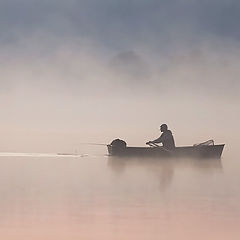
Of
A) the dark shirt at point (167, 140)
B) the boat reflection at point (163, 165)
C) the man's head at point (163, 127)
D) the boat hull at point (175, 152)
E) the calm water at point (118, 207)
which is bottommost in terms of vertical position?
the calm water at point (118, 207)

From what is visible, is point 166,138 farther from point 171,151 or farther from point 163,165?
point 163,165

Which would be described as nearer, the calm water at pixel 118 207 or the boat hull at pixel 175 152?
the calm water at pixel 118 207

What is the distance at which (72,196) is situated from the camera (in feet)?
14.4

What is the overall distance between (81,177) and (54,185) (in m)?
0.88

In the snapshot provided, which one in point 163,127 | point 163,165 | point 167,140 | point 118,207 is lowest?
point 118,207

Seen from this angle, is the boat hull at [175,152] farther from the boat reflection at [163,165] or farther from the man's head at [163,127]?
the man's head at [163,127]

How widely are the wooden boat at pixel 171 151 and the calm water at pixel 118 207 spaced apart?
3.15m

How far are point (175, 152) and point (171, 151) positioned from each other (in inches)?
3.7

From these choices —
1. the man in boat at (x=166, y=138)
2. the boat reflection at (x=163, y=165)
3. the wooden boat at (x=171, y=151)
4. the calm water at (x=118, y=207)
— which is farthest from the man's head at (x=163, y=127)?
the calm water at (x=118, y=207)

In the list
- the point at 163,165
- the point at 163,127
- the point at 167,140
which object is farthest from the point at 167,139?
the point at 163,165

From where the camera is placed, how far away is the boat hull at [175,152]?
9.23 meters

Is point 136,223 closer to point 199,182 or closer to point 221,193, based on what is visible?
point 221,193

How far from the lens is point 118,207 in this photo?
151 inches

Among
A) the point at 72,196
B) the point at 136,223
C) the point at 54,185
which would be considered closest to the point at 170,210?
the point at 136,223
